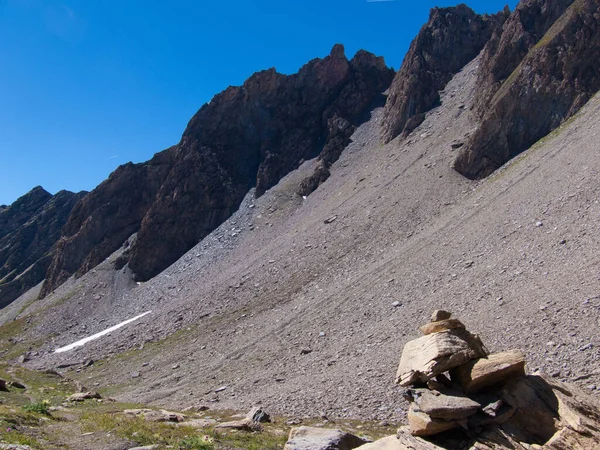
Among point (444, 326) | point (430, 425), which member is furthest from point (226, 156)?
point (430, 425)

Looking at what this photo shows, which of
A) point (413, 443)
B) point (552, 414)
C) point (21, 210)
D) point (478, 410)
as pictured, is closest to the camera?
point (413, 443)

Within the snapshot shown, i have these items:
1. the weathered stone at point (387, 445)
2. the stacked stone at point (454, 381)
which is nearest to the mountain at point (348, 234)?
the stacked stone at point (454, 381)

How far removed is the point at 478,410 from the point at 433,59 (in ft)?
349

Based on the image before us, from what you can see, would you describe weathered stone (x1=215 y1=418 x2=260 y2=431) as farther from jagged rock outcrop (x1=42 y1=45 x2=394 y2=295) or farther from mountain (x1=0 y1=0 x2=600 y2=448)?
jagged rock outcrop (x1=42 y1=45 x2=394 y2=295)

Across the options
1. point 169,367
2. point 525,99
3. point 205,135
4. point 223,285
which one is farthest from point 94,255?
point 525,99

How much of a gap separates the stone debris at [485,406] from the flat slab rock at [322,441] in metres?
0.90

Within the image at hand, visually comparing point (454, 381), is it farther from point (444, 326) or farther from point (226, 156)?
point (226, 156)

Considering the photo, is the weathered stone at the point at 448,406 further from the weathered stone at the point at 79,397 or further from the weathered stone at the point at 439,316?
the weathered stone at the point at 79,397

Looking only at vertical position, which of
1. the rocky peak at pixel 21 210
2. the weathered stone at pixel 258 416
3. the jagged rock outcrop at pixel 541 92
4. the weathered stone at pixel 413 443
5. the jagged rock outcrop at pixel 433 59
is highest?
the rocky peak at pixel 21 210

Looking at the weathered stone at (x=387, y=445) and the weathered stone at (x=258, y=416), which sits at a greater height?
the weathered stone at (x=258, y=416)

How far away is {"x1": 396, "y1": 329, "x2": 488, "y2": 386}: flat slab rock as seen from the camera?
15.9m

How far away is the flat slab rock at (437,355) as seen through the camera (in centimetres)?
1589

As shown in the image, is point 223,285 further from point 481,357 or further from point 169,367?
point 481,357

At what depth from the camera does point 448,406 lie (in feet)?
47.2
